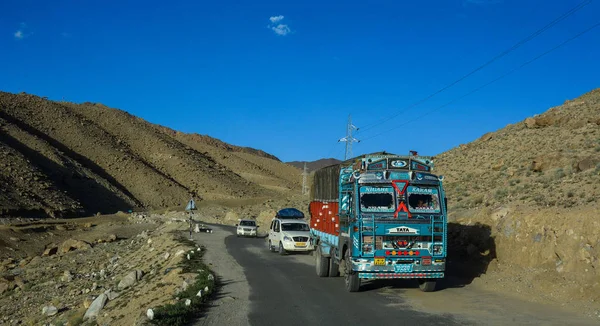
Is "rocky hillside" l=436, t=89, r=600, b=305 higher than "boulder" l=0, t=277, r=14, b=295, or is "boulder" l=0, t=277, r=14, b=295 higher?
"rocky hillside" l=436, t=89, r=600, b=305

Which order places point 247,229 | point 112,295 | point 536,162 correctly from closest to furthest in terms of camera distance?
point 112,295
point 536,162
point 247,229

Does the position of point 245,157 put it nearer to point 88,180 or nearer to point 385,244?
point 88,180

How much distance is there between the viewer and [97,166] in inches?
3991

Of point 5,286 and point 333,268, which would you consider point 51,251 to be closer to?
point 5,286

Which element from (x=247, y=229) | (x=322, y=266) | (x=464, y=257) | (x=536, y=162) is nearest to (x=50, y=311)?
(x=322, y=266)

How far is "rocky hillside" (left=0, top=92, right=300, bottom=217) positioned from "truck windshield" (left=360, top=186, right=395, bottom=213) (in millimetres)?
55598

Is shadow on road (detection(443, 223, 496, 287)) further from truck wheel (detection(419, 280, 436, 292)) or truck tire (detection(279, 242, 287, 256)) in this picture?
truck tire (detection(279, 242, 287, 256))

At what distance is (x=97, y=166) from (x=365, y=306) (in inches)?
3881

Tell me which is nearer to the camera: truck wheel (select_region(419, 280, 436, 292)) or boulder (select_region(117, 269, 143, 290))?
truck wheel (select_region(419, 280, 436, 292))

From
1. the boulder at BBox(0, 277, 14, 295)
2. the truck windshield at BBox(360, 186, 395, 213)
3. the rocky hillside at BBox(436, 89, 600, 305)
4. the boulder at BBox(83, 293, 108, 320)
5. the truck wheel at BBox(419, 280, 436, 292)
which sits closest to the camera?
the rocky hillside at BBox(436, 89, 600, 305)

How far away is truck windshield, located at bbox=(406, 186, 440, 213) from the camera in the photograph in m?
13.3

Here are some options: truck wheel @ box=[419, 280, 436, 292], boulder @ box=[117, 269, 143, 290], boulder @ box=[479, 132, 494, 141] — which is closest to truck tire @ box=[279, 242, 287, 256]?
boulder @ box=[117, 269, 143, 290]

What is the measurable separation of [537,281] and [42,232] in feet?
153

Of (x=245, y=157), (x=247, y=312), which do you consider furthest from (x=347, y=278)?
(x=245, y=157)
